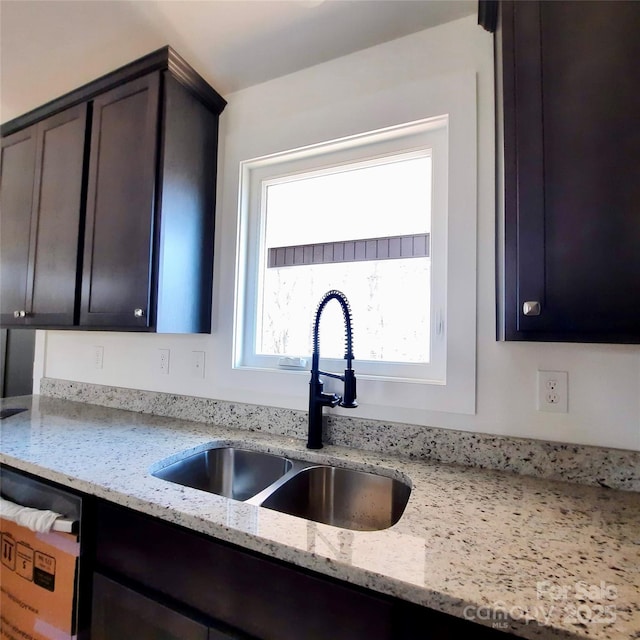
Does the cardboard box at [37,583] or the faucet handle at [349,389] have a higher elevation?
the faucet handle at [349,389]

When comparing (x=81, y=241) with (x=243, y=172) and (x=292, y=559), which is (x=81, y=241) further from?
(x=292, y=559)

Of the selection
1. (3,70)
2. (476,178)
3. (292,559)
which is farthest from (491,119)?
(3,70)

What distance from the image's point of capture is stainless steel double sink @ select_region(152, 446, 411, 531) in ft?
3.22

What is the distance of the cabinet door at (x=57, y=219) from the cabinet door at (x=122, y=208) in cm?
8

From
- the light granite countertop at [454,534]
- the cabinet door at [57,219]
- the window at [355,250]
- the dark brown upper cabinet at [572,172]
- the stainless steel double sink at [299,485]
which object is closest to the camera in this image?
the light granite countertop at [454,534]

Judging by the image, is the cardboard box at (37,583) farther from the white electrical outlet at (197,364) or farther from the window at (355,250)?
the window at (355,250)

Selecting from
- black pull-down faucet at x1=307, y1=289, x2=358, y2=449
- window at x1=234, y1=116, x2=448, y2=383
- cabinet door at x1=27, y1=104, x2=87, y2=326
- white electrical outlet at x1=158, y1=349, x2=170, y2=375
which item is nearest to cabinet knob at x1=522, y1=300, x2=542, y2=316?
window at x1=234, y1=116, x2=448, y2=383

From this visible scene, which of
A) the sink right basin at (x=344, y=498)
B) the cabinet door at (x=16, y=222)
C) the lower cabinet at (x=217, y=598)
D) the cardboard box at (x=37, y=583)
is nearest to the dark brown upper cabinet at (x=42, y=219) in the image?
the cabinet door at (x=16, y=222)

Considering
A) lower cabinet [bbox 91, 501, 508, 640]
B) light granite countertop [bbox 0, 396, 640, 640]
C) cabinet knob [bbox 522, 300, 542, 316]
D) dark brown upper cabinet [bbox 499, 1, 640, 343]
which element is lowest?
lower cabinet [bbox 91, 501, 508, 640]

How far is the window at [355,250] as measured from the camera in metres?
1.24

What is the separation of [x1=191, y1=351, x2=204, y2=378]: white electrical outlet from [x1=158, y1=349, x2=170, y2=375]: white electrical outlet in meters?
0.15

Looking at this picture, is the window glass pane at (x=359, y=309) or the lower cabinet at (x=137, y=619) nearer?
the lower cabinet at (x=137, y=619)

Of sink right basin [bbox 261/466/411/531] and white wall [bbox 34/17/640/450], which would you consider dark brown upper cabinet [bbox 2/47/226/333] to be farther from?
sink right basin [bbox 261/466/411/531]

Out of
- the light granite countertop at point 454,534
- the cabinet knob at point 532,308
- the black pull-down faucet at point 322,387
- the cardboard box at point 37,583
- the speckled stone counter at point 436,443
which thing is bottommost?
the cardboard box at point 37,583
